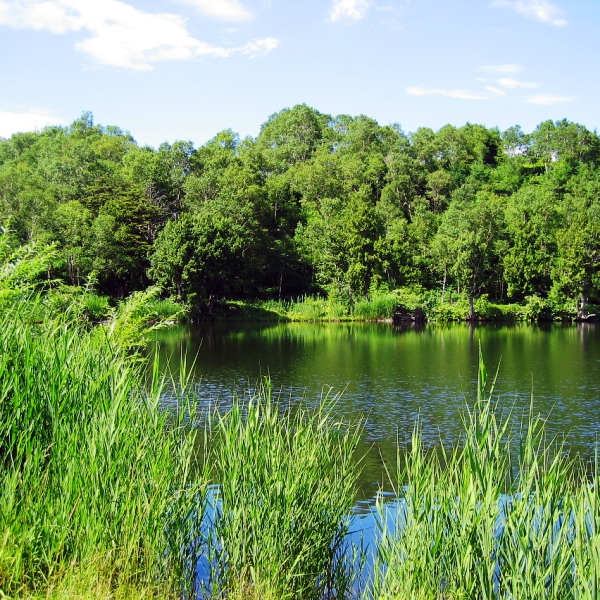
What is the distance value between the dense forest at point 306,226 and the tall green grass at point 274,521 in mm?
36693

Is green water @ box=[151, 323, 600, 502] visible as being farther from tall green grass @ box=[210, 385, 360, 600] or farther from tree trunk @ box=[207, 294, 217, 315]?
tree trunk @ box=[207, 294, 217, 315]

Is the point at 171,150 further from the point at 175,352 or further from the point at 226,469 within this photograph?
the point at 226,469

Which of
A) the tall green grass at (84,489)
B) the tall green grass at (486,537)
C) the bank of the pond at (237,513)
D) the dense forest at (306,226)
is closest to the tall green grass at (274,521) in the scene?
the bank of the pond at (237,513)

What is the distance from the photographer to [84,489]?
20.1ft

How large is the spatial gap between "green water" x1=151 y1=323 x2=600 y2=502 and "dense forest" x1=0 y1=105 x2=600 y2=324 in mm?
7689

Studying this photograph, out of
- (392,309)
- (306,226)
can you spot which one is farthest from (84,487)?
(306,226)

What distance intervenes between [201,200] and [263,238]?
24.1 feet

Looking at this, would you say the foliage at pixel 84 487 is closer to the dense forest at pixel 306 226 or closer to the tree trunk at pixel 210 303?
the dense forest at pixel 306 226

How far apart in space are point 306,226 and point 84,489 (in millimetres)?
59453

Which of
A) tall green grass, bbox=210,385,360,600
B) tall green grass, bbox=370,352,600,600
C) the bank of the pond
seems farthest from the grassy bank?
tall green grass, bbox=370,352,600,600

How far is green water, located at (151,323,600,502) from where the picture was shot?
18906mm

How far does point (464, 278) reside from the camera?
A: 174 feet

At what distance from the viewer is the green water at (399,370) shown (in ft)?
62.0

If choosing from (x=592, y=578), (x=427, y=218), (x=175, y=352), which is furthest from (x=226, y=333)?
(x=592, y=578)
